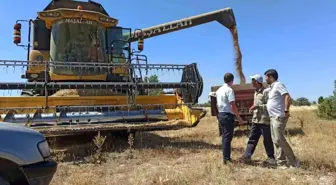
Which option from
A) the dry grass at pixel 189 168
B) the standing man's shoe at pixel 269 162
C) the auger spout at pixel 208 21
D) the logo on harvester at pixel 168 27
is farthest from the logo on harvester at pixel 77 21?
the standing man's shoe at pixel 269 162

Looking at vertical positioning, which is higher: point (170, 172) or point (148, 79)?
point (148, 79)

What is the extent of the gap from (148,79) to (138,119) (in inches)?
48.1

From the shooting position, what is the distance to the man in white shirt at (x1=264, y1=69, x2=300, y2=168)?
5.71 metres

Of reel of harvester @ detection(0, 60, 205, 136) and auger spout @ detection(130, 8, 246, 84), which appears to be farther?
auger spout @ detection(130, 8, 246, 84)

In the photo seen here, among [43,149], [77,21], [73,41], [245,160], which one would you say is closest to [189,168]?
[245,160]

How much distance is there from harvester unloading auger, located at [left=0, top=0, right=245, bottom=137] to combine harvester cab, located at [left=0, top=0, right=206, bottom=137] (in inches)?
0.8

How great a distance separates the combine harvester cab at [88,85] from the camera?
24.8 feet

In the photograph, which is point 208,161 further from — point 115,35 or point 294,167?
point 115,35

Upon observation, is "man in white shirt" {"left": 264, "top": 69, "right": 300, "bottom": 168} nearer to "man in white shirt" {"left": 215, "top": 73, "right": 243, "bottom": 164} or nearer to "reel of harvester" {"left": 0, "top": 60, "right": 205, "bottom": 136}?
"man in white shirt" {"left": 215, "top": 73, "right": 243, "bottom": 164}

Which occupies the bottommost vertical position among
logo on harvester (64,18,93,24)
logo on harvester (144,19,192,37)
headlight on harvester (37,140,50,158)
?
headlight on harvester (37,140,50,158)

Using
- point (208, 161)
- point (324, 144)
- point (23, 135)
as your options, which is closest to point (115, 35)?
point (208, 161)

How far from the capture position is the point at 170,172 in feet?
18.0

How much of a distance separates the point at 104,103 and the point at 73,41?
2.17 m

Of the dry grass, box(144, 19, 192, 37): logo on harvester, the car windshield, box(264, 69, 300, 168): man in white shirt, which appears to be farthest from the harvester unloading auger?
box(144, 19, 192, 37): logo on harvester
